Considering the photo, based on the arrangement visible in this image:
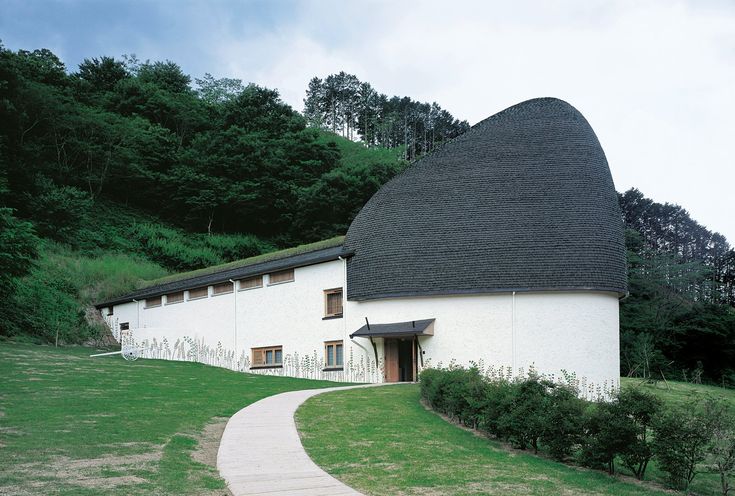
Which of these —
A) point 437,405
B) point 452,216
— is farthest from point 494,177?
point 437,405

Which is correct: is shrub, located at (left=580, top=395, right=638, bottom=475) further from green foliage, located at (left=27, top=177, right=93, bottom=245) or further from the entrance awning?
green foliage, located at (left=27, top=177, right=93, bottom=245)

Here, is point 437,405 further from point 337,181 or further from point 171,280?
point 337,181

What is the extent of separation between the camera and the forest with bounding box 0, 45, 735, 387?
39875 mm

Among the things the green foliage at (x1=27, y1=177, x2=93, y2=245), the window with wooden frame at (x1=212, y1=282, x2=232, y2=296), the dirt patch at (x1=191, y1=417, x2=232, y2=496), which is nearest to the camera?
the dirt patch at (x1=191, y1=417, x2=232, y2=496)

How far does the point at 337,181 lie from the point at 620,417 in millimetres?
41002

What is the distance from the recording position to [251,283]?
29094mm

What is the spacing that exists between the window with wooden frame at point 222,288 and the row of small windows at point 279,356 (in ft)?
11.0

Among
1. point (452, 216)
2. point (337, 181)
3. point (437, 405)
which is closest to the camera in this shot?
point (437, 405)

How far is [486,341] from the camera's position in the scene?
74.2 feet

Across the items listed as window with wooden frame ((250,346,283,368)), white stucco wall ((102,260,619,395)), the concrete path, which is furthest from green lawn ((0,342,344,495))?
window with wooden frame ((250,346,283,368))

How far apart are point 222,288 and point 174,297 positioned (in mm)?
4284

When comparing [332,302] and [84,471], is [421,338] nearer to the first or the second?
[332,302]

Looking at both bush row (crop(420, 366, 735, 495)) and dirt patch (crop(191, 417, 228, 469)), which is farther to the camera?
dirt patch (crop(191, 417, 228, 469))

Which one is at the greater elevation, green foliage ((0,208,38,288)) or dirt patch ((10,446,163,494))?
green foliage ((0,208,38,288))
